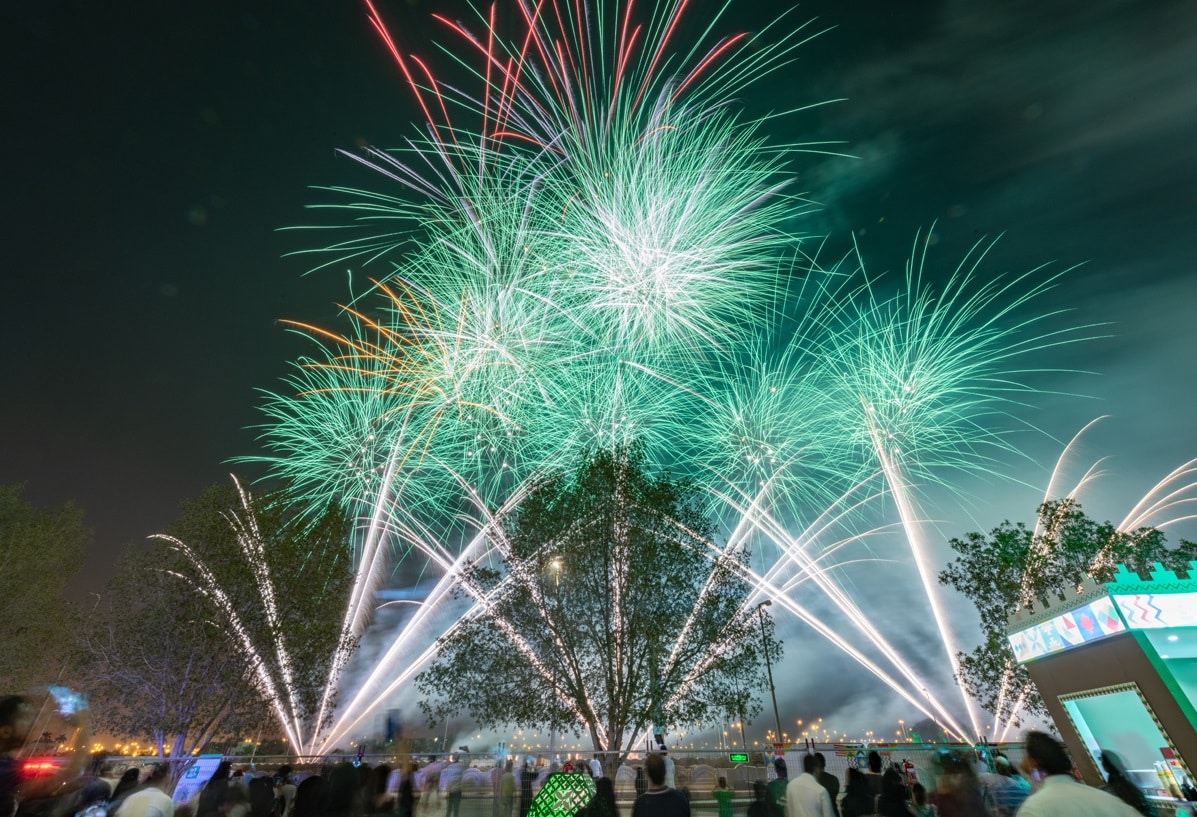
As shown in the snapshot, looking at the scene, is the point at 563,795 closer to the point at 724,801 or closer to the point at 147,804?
the point at 147,804

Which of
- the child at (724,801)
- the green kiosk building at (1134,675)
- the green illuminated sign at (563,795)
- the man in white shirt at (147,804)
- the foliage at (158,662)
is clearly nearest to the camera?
the man in white shirt at (147,804)

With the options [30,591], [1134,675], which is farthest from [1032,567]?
[30,591]

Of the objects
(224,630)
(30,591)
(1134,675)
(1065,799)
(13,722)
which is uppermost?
(30,591)

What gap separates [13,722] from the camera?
4746mm

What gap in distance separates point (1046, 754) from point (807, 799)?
3.81 metres

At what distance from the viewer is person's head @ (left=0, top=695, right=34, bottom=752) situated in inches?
185

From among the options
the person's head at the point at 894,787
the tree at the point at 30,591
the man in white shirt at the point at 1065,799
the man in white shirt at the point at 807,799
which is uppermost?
the tree at the point at 30,591

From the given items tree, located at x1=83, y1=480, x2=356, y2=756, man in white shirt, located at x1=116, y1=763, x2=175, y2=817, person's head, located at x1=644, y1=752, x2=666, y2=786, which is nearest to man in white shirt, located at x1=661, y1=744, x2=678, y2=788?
person's head, located at x1=644, y1=752, x2=666, y2=786

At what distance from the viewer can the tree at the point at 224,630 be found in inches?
1099

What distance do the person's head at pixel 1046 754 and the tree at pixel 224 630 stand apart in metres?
33.4

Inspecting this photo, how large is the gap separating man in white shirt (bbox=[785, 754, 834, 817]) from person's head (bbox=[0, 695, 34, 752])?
25.8 ft

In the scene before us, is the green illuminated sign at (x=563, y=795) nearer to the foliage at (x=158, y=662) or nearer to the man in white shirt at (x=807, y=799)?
the man in white shirt at (x=807, y=799)

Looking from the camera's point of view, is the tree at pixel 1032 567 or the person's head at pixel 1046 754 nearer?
the person's head at pixel 1046 754

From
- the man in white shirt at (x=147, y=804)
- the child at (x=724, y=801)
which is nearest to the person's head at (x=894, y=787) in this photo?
the child at (x=724, y=801)
